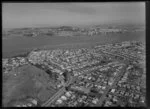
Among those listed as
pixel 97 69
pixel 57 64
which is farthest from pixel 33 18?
pixel 97 69

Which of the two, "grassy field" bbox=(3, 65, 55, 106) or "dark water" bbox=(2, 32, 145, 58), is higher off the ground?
"dark water" bbox=(2, 32, 145, 58)

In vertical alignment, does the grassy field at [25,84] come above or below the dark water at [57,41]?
below

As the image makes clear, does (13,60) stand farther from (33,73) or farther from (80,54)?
(80,54)

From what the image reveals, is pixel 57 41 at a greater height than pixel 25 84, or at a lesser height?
greater

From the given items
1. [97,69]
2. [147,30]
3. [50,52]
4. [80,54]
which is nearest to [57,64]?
[50,52]

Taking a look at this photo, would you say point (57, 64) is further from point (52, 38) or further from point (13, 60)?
point (13, 60)

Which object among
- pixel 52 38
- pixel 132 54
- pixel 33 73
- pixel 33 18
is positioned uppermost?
pixel 33 18

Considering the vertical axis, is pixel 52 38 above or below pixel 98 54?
above
